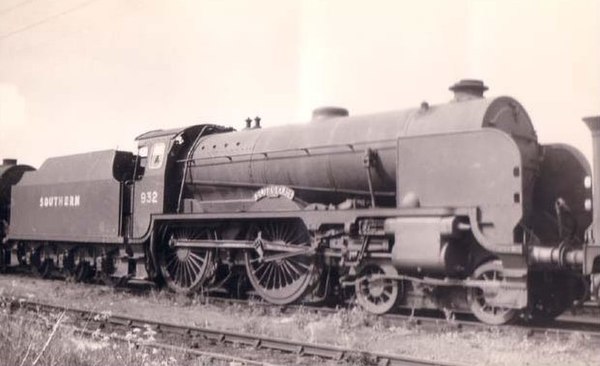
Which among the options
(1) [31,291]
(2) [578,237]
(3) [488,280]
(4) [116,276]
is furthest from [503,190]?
(1) [31,291]

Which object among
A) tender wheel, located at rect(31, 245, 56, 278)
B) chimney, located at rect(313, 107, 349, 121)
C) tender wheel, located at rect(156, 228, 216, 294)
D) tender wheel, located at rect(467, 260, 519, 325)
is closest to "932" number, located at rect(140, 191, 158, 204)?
tender wheel, located at rect(156, 228, 216, 294)

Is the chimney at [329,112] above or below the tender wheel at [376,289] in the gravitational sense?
above

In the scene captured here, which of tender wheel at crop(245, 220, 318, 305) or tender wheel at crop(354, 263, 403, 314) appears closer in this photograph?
tender wheel at crop(354, 263, 403, 314)

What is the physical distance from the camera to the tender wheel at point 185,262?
1160cm

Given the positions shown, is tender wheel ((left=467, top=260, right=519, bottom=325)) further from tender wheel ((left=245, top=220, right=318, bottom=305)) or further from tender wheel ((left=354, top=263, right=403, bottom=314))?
tender wheel ((left=245, top=220, right=318, bottom=305))

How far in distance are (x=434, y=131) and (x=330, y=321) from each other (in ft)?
10.0

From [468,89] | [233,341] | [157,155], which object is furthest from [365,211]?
[157,155]

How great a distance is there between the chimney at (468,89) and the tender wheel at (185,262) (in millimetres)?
5180

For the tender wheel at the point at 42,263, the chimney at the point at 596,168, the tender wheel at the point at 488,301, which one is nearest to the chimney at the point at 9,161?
the tender wheel at the point at 42,263

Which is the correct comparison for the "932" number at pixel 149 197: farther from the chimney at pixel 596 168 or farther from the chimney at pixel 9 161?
the chimney at pixel 9 161

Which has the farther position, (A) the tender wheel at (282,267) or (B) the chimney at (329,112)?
(B) the chimney at (329,112)

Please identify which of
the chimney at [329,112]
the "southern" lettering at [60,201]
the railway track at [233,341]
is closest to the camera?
the railway track at [233,341]

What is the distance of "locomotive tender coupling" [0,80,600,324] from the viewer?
776 cm

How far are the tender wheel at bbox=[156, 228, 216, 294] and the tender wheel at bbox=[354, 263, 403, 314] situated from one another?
3.35m
